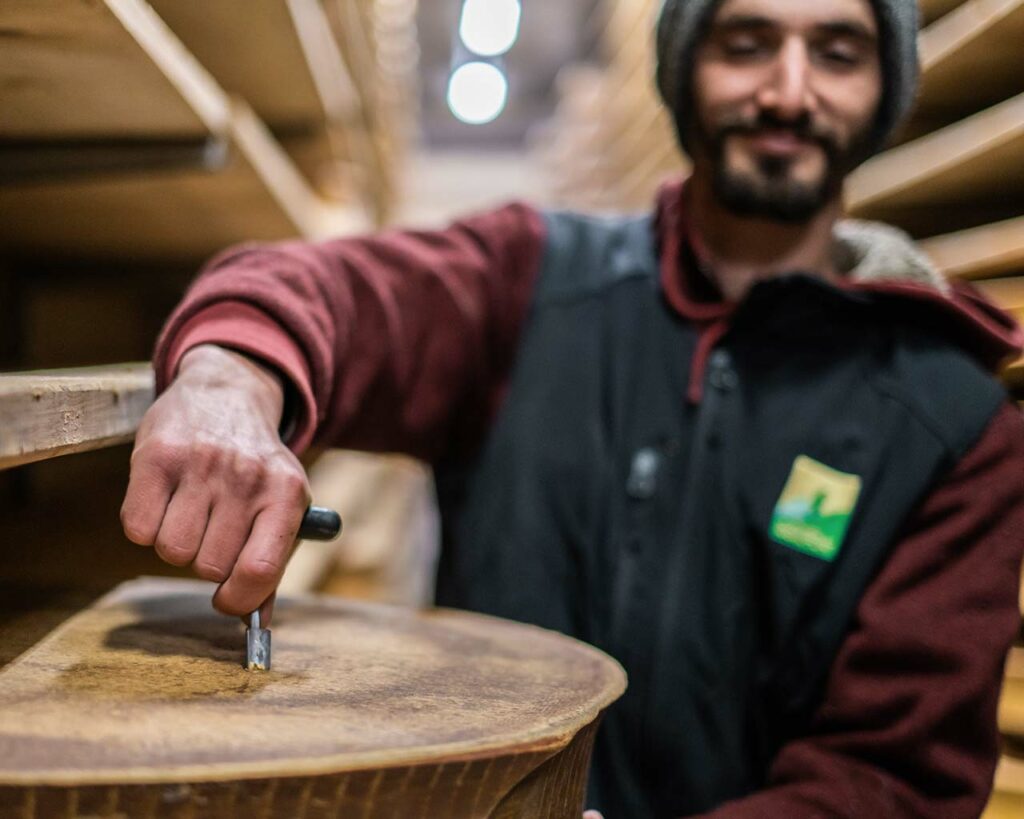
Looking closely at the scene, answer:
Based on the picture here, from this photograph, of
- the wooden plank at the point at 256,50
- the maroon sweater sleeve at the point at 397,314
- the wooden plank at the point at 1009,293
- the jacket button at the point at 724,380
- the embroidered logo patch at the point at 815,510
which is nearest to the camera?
the maroon sweater sleeve at the point at 397,314

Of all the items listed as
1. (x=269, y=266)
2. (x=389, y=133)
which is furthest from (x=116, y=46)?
(x=389, y=133)

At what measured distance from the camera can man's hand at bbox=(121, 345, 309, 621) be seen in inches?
31.0

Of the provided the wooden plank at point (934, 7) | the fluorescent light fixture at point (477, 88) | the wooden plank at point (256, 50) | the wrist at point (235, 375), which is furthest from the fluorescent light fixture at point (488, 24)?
the wrist at point (235, 375)

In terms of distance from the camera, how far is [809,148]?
1465 mm

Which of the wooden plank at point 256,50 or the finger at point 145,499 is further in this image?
the wooden plank at point 256,50

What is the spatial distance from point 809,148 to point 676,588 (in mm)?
704

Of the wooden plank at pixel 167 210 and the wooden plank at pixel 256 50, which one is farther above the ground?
the wooden plank at pixel 256 50

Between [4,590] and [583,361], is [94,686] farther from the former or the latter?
[583,361]

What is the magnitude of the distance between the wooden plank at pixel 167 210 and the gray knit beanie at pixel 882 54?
70cm

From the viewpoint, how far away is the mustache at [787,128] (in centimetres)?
→ 145

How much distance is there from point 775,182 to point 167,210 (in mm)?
1053

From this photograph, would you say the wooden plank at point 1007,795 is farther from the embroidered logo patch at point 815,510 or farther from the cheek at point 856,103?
the cheek at point 856,103

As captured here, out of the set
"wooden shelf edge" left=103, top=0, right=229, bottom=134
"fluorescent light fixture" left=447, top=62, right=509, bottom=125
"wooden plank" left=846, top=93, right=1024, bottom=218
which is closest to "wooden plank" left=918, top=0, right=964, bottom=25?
"wooden plank" left=846, top=93, right=1024, bottom=218

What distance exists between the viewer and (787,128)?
1.46 m
